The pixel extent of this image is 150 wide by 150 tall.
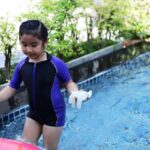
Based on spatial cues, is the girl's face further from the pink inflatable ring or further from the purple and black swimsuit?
the pink inflatable ring

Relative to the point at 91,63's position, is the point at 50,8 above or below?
above

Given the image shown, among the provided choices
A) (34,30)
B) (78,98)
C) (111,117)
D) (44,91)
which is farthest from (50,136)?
(111,117)

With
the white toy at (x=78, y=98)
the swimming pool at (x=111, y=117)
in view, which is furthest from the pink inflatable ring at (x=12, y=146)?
the swimming pool at (x=111, y=117)

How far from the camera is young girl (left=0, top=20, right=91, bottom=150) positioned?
132 inches

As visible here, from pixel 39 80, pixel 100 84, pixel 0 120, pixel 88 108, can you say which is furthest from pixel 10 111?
pixel 39 80

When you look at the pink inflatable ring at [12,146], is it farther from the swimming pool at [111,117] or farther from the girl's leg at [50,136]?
the swimming pool at [111,117]

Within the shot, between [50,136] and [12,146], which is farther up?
[12,146]

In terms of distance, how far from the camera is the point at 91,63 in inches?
327

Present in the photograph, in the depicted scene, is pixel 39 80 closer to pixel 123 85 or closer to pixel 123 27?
pixel 123 85

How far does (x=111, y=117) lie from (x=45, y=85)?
312cm

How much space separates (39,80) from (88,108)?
345 centimetres

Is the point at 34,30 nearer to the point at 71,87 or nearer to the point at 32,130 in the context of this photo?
the point at 71,87

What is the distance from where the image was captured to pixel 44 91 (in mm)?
3414

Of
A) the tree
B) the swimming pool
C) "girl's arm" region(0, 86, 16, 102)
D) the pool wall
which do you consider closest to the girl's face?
"girl's arm" region(0, 86, 16, 102)
